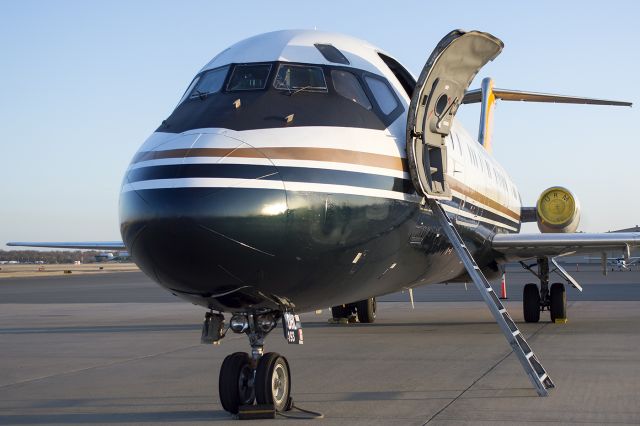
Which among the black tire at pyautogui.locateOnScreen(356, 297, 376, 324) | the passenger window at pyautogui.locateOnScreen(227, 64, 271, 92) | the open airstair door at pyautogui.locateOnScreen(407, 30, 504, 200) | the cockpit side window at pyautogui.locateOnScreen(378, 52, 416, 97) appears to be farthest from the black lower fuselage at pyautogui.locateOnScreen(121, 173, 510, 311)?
the black tire at pyautogui.locateOnScreen(356, 297, 376, 324)

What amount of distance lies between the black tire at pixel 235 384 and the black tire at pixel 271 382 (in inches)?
9.0

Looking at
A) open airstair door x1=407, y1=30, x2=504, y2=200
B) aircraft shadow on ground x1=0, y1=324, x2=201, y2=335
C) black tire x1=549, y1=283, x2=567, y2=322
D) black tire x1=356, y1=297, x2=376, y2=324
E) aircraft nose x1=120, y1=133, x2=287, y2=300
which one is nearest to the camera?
aircraft nose x1=120, y1=133, x2=287, y2=300

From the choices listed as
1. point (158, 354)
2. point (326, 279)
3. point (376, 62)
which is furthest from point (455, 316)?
point (326, 279)

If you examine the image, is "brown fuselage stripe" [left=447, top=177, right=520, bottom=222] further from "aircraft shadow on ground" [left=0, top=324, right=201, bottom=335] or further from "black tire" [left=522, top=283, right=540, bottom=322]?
"aircraft shadow on ground" [left=0, top=324, right=201, bottom=335]

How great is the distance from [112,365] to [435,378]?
4418 millimetres

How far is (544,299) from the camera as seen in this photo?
1753 centimetres

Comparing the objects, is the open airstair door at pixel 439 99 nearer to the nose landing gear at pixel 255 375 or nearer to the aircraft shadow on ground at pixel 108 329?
the nose landing gear at pixel 255 375

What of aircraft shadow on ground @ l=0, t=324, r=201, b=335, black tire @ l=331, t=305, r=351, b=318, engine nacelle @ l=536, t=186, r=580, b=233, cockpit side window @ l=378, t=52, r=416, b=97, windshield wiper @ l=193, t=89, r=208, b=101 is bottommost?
aircraft shadow on ground @ l=0, t=324, r=201, b=335

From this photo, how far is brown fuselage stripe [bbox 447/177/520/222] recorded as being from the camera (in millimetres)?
10917

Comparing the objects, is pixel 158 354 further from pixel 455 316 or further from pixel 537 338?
pixel 455 316

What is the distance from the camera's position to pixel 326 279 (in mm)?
7395

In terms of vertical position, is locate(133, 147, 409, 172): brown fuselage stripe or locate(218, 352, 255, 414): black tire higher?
locate(133, 147, 409, 172): brown fuselage stripe

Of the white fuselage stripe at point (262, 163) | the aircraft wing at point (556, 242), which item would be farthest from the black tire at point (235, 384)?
the aircraft wing at point (556, 242)

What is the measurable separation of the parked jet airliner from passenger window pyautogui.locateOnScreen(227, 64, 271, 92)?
0.06 ft
